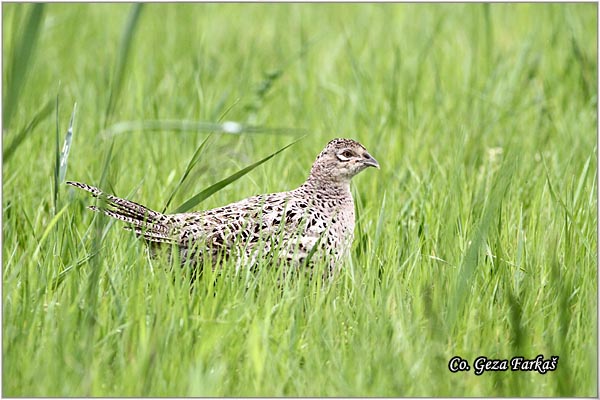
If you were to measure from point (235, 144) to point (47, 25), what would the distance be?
291cm

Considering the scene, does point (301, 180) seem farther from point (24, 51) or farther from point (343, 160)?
point (24, 51)

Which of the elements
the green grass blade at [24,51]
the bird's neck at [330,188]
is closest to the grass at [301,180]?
the green grass blade at [24,51]

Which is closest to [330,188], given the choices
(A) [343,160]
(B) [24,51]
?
(A) [343,160]

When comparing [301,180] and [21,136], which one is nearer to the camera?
[21,136]

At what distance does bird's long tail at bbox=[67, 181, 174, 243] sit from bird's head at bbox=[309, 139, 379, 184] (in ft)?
3.48

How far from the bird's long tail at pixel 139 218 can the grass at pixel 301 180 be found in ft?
0.39

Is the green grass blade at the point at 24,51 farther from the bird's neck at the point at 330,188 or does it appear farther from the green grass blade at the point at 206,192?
the bird's neck at the point at 330,188

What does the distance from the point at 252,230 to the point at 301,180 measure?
1.69 meters

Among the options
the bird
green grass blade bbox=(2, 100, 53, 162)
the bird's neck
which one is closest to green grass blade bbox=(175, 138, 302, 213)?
the bird

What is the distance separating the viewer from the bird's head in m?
5.70

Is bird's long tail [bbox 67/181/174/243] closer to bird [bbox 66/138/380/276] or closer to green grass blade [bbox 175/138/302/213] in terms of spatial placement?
bird [bbox 66/138/380/276]

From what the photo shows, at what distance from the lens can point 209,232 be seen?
204 inches

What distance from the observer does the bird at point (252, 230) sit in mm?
5078

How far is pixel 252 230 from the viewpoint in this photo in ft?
17.0
